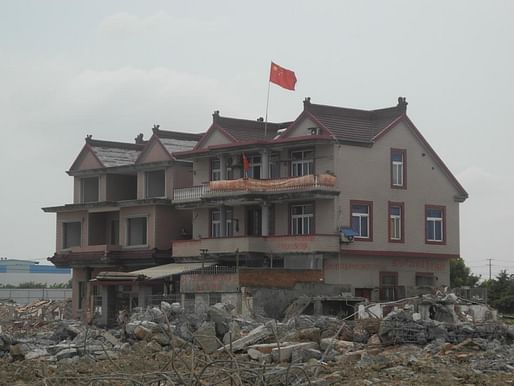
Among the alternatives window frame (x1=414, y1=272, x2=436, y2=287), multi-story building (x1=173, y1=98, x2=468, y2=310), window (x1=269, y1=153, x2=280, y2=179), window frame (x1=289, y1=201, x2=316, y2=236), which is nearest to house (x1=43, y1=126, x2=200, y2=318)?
multi-story building (x1=173, y1=98, x2=468, y2=310)

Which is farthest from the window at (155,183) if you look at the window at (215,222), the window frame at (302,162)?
the window frame at (302,162)

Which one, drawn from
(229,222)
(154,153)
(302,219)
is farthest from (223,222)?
(154,153)

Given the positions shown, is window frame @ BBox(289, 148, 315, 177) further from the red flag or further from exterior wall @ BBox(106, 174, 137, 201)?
exterior wall @ BBox(106, 174, 137, 201)

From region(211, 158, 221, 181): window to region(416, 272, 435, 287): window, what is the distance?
38.2ft

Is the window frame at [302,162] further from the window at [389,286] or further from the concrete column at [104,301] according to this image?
the concrete column at [104,301]

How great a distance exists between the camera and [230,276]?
55.7 metres

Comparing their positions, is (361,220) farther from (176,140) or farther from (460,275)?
(460,275)

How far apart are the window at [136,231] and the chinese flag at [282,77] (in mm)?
13409

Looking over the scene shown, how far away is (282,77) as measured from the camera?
201ft

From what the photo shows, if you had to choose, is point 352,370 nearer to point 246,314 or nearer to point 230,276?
point 246,314

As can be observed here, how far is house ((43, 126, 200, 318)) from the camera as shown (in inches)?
2694

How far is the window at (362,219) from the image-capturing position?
60.0 m

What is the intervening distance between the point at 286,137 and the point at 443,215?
31.8 ft

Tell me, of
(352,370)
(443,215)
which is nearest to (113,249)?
(443,215)
